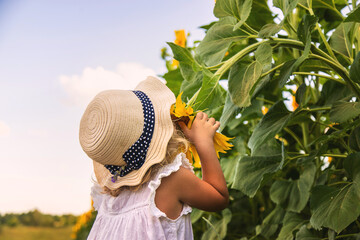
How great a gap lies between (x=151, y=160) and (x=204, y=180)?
12cm

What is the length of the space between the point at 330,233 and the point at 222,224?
498mm

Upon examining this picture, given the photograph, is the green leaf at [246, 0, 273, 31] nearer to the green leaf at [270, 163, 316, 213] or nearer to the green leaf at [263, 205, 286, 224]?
the green leaf at [270, 163, 316, 213]

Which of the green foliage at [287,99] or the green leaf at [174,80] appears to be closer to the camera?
the green foliage at [287,99]

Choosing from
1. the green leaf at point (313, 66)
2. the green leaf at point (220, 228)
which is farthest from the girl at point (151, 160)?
the green leaf at point (220, 228)

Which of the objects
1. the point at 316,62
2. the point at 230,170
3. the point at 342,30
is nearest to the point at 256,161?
the point at 230,170

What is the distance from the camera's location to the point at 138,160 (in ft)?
3.18

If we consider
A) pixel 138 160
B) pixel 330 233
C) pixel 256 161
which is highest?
pixel 138 160

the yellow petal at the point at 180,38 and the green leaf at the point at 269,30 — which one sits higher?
the green leaf at the point at 269,30

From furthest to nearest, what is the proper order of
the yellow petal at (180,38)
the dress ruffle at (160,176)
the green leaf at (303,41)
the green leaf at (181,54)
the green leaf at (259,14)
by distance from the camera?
1. the yellow petal at (180,38)
2. the green leaf at (259,14)
3. the green leaf at (181,54)
4. the green leaf at (303,41)
5. the dress ruffle at (160,176)

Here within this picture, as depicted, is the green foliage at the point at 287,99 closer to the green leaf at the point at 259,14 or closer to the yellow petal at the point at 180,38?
the green leaf at the point at 259,14

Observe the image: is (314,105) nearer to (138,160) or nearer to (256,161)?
(256,161)

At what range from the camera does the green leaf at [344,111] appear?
1119 mm

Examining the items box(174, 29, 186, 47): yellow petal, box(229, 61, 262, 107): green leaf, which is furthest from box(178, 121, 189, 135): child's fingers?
box(174, 29, 186, 47): yellow petal

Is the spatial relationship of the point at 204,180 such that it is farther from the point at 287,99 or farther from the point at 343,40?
the point at 343,40
